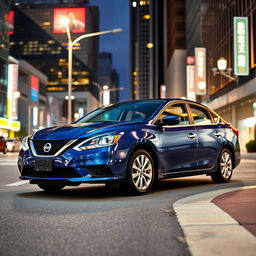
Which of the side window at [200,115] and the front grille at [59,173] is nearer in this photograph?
the front grille at [59,173]

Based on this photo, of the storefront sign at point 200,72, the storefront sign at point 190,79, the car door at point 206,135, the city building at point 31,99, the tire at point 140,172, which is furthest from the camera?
the city building at point 31,99

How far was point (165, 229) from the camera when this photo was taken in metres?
4.85

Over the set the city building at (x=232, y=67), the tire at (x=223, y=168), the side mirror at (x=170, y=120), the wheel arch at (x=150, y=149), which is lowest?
the tire at (x=223, y=168)

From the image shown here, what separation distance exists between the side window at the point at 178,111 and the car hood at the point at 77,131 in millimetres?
1086

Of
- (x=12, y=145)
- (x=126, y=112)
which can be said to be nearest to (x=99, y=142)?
(x=126, y=112)

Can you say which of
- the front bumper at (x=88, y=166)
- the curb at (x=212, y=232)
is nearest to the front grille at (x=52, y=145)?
the front bumper at (x=88, y=166)

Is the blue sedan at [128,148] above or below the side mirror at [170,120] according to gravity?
below

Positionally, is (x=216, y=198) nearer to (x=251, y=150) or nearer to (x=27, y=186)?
(x=27, y=186)

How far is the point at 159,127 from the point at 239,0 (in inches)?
1365

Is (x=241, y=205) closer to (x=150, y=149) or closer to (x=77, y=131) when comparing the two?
(x=150, y=149)

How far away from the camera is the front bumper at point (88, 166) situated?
7223mm

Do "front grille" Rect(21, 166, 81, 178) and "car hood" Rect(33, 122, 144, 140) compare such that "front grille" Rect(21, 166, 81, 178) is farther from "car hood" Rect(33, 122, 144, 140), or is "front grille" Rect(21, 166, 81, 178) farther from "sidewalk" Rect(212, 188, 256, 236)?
"sidewalk" Rect(212, 188, 256, 236)

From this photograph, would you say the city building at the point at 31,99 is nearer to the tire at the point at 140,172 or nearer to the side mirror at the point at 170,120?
the side mirror at the point at 170,120

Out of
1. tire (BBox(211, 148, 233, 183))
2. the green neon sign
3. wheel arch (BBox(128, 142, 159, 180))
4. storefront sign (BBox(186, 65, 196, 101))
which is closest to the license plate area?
wheel arch (BBox(128, 142, 159, 180))
